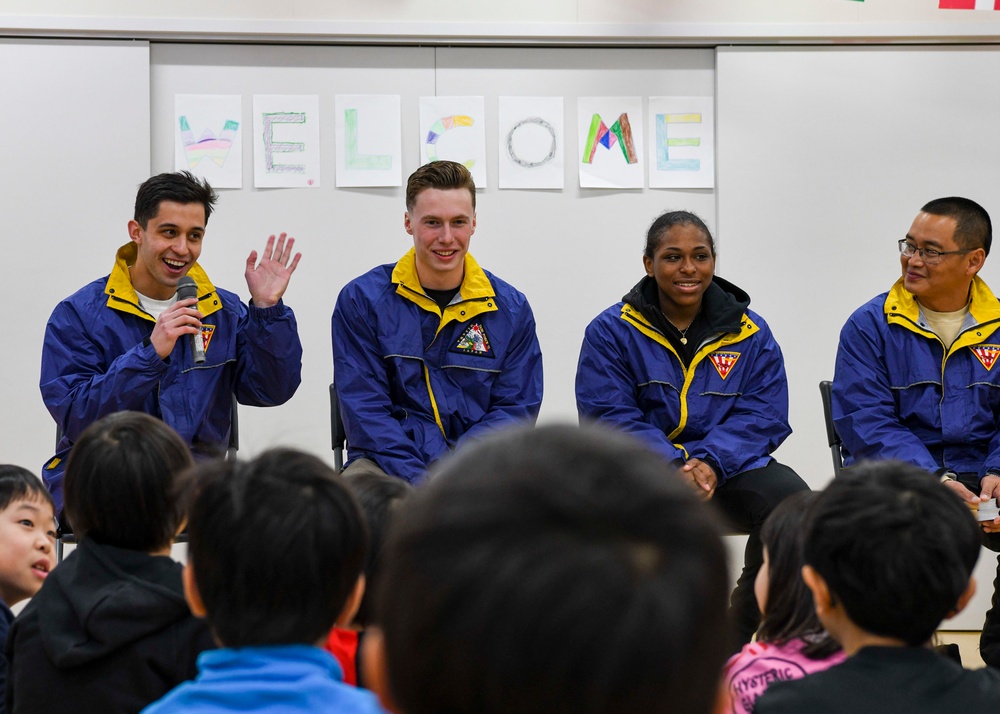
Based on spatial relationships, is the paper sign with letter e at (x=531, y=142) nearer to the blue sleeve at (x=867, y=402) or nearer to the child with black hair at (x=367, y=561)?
the blue sleeve at (x=867, y=402)

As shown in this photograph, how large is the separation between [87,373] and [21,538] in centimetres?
94

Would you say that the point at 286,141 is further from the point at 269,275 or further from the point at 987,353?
the point at 987,353

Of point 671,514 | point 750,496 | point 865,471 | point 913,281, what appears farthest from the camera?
point 913,281

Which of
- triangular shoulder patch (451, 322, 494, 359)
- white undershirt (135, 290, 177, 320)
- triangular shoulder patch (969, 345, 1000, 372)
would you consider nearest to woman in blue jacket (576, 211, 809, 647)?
triangular shoulder patch (451, 322, 494, 359)

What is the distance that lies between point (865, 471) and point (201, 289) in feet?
7.12

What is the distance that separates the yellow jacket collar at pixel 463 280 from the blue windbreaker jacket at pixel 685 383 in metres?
0.36

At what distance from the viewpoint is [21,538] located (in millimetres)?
2018

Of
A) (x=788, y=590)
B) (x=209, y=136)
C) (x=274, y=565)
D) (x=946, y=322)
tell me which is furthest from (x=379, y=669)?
(x=209, y=136)

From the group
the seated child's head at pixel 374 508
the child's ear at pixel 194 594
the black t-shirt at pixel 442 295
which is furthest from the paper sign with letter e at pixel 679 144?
the child's ear at pixel 194 594

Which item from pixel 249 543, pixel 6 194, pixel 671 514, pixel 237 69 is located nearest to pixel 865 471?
pixel 249 543

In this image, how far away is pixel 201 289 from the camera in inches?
119

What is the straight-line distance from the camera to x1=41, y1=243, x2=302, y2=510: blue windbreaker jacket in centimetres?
282

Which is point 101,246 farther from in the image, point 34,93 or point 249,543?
point 249,543

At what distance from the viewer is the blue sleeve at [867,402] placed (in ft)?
9.56
